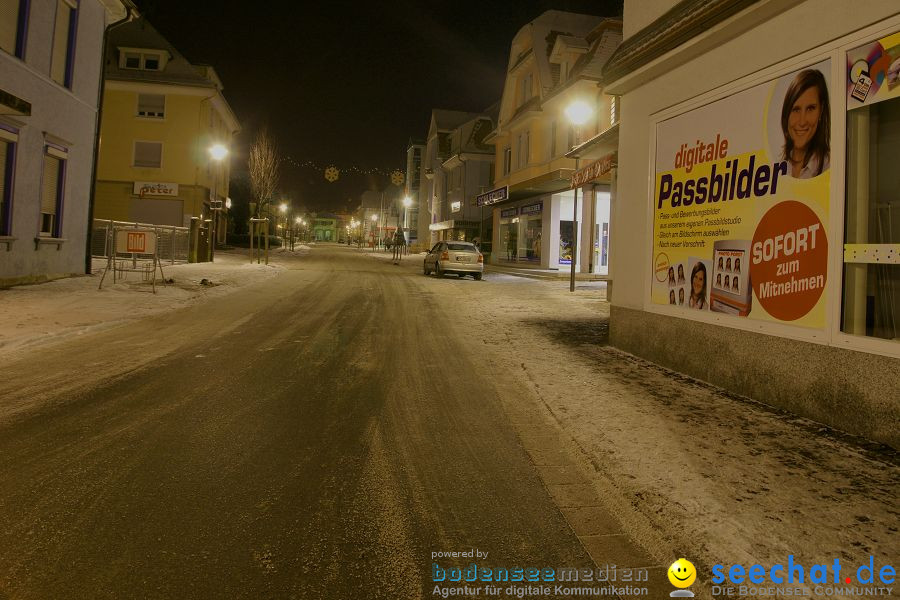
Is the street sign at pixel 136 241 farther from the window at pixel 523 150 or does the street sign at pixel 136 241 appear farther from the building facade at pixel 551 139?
the window at pixel 523 150

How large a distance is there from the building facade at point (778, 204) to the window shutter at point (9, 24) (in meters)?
12.8

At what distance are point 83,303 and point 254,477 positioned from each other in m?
9.40

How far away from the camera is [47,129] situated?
1334 centimetres

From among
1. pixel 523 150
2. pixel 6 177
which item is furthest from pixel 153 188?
pixel 523 150

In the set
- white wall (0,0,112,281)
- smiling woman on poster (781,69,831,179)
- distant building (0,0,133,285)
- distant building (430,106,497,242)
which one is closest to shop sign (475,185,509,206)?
distant building (430,106,497,242)

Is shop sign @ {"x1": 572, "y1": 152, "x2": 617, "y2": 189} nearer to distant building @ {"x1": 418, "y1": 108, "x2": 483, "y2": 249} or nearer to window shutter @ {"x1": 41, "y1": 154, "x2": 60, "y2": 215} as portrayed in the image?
window shutter @ {"x1": 41, "y1": 154, "x2": 60, "y2": 215}

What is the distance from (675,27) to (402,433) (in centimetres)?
555

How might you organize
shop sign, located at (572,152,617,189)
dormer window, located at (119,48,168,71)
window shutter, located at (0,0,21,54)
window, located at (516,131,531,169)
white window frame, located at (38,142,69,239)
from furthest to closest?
dormer window, located at (119,48,168,71) < window, located at (516,131,531,169) < white window frame, located at (38,142,69,239) < window shutter, located at (0,0,21,54) < shop sign, located at (572,152,617,189)

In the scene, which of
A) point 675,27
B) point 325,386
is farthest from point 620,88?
point 325,386

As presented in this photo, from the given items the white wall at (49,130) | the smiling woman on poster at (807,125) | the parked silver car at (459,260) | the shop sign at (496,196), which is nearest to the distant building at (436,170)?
the shop sign at (496,196)

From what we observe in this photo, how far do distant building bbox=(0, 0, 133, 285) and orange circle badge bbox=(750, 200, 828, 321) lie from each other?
511 inches

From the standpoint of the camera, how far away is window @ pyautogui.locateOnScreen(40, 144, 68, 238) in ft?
44.9

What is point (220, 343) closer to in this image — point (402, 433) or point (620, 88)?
point (402, 433)

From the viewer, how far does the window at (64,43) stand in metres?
13.6
